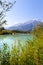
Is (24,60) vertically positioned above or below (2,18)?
below

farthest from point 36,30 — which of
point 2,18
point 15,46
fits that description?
point 2,18

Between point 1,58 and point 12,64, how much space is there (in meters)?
0.70

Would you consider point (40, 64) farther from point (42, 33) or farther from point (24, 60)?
point (42, 33)

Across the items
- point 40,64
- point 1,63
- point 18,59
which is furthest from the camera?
point 1,63

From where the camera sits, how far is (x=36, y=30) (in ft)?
20.8

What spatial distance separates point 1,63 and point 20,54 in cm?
82

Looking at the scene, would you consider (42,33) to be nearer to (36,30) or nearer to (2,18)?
(36,30)

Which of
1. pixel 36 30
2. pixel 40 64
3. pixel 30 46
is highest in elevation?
pixel 36 30

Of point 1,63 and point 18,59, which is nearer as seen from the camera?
point 18,59

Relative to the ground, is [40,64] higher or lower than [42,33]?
lower

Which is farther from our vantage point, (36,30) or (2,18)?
(36,30)

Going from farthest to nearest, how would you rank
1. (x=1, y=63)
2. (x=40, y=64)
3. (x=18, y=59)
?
(x=1, y=63) < (x=18, y=59) < (x=40, y=64)

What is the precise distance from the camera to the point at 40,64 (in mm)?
5672

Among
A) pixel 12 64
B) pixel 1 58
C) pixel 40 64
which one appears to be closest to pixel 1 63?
pixel 1 58
